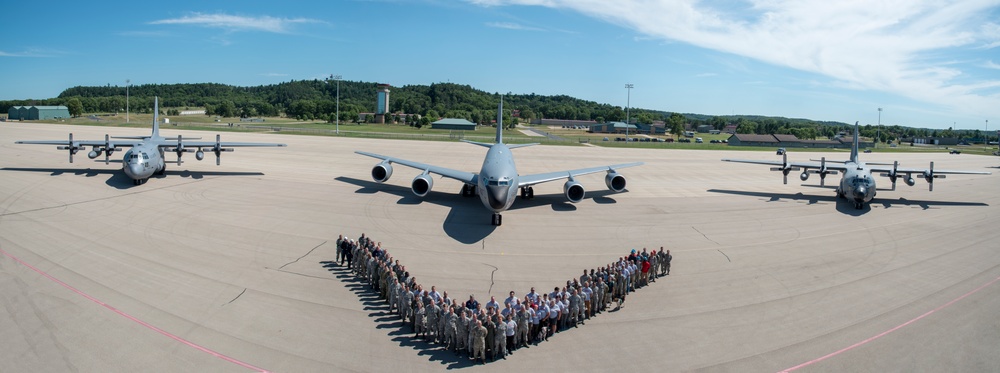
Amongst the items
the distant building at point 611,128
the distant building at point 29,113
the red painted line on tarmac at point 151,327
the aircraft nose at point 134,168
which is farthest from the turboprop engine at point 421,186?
the distant building at point 29,113

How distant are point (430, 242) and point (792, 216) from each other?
21232 mm

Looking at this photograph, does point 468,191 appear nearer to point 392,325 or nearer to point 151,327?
point 392,325

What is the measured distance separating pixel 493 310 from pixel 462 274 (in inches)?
199

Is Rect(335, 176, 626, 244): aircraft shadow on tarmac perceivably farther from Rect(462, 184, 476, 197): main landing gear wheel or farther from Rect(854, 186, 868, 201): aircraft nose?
Rect(854, 186, 868, 201): aircraft nose

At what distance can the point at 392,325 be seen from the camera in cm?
1398

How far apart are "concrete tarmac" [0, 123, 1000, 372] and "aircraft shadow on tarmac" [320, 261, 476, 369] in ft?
0.28

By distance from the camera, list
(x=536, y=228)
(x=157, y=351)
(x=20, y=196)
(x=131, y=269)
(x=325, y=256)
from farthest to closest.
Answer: (x=20, y=196), (x=536, y=228), (x=325, y=256), (x=131, y=269), (x=157, y=351)

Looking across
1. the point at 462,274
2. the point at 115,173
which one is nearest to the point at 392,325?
the point at 462,274

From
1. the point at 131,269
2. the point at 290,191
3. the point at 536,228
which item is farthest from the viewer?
the point at 290,191

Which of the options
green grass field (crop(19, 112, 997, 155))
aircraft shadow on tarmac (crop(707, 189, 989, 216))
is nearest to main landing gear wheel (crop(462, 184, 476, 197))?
aircraft shadow on tarmac (crop(707, 189, 989, 216))

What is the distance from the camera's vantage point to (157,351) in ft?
40.1

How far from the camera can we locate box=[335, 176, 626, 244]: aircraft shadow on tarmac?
79.2 feet

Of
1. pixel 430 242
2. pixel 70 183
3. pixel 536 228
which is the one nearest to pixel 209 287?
pixel 430 242

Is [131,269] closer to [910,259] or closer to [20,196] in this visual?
[20,196]
